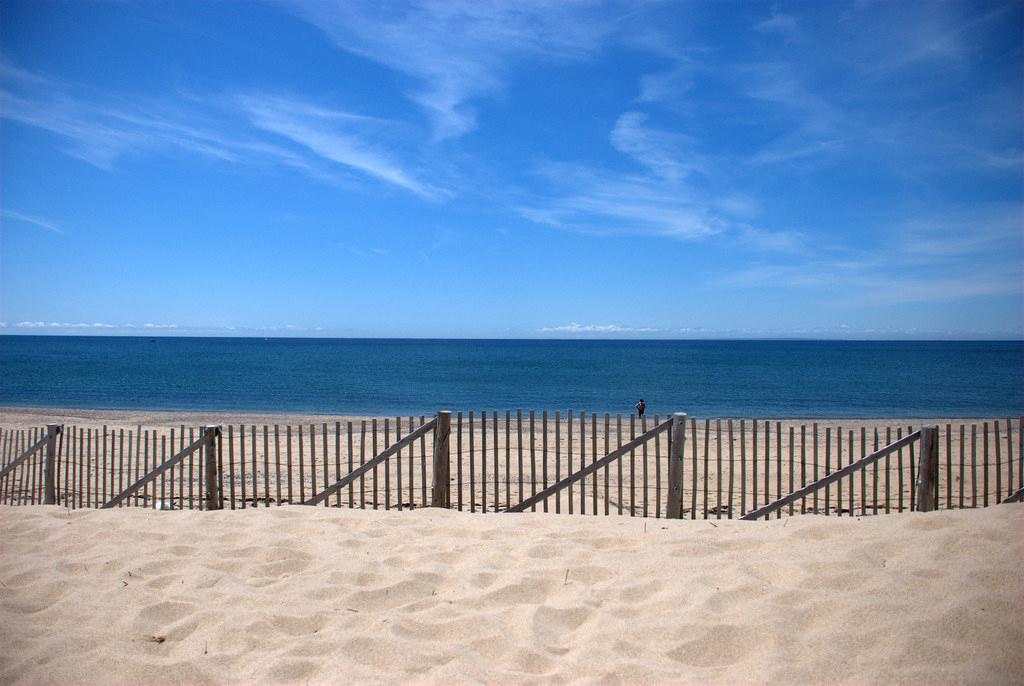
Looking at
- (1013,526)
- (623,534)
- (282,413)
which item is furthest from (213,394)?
(1013,526)

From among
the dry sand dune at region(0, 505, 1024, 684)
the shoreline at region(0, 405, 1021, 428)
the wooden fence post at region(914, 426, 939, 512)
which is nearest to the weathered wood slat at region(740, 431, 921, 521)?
the wooden fence post at region(914, 426, 939, 512)

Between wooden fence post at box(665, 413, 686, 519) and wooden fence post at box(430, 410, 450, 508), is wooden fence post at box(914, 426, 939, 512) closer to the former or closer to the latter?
wooden fence post at box(665, 413, 686, 519)

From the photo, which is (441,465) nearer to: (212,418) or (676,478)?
(676,478)

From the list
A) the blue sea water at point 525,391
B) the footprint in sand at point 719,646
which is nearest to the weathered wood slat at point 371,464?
the footprint in sand at point 719,646

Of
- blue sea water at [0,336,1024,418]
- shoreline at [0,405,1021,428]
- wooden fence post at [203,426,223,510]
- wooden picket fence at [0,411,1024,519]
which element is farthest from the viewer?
blue sea water at [0,336,1024,418]

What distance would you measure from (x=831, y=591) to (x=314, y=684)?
139 inches

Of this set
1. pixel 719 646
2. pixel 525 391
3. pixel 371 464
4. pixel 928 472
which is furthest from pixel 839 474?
pixel 525 391

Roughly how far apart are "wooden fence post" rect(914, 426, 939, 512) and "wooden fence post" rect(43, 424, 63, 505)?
1217cm

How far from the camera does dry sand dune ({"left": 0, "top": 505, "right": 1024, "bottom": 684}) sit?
3578 mm

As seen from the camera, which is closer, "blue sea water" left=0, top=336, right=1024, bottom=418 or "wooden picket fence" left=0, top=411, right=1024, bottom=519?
"wooden picket fence" left=0, top=411, right=1024, bottom=519

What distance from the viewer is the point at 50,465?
365 inches

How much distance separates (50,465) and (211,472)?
3.19 m

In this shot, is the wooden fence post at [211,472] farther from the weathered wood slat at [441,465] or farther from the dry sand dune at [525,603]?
the weathered wood slat at [441,465]

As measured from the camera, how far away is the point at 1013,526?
17.0ft
